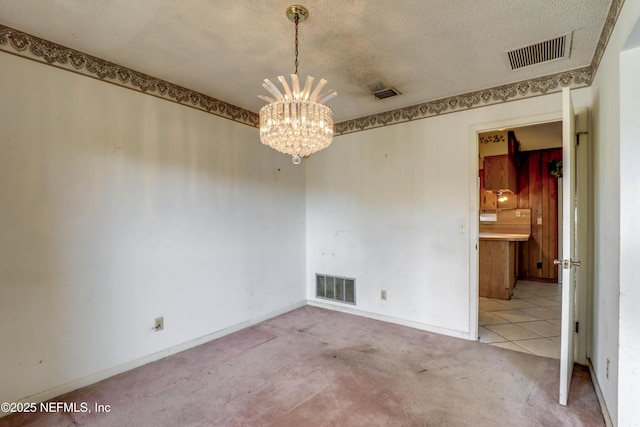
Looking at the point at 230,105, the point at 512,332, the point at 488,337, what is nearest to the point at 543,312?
the point at 512,332

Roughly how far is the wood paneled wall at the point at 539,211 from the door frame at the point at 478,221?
3.68 metres

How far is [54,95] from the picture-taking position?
219cm

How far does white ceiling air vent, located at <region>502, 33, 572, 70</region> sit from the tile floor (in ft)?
8.38

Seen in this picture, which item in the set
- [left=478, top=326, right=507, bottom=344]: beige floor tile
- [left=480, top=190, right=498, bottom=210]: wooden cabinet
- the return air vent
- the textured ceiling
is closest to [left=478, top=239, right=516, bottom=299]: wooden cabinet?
[left=480, top=190, right=498, bottom=210]: wooden cabinet


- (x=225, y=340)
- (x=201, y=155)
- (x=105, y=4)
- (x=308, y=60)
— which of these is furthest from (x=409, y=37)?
(x=225, y=340)

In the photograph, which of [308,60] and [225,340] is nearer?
[308,60]

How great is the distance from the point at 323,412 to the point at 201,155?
254 cm

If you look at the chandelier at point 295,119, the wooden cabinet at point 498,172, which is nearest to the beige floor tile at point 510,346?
the chandelier at point 295,119

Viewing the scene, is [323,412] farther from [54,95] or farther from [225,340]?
[54,95]

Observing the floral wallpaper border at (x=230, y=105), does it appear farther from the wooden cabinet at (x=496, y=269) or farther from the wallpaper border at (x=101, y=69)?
the wooden cabinet at (x=496, y=269)

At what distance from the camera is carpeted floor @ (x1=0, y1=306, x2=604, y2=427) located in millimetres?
1915

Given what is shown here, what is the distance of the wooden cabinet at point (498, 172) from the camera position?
496 centimetres

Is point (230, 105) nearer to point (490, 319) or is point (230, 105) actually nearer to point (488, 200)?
point (490, 319)

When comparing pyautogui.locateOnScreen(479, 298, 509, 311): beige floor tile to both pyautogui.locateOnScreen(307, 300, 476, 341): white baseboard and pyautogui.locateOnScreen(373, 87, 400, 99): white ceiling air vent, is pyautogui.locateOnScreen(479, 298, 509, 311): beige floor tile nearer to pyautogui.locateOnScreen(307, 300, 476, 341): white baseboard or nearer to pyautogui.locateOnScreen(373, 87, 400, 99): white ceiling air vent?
pyautogui.locateOnScreen(307, 300, 476, 341): white baseboard
